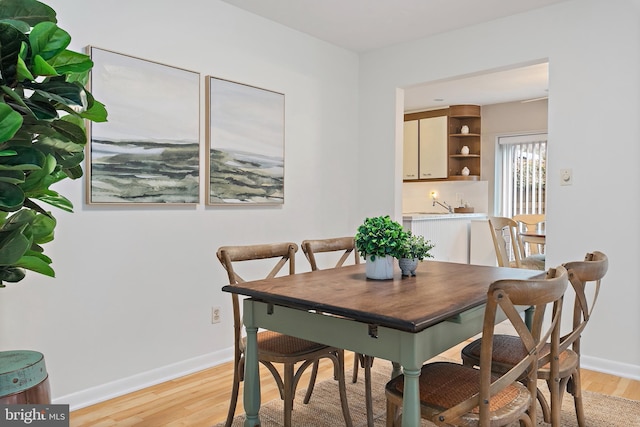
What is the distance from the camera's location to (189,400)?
276 cm

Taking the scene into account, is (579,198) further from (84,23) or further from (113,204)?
(84,23)

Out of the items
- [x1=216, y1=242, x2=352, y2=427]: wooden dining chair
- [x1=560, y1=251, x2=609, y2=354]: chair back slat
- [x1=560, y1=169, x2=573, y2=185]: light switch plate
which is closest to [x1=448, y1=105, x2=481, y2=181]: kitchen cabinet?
[x1=560, y1=169, x2=573, y2=185]: light switch plate

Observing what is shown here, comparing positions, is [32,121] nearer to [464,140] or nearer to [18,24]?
[18,24]

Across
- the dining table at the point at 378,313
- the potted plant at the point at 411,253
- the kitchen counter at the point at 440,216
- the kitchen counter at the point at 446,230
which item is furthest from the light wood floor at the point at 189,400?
the kitchen counter at the point at 446,230

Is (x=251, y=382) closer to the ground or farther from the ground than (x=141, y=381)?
farther from the ground

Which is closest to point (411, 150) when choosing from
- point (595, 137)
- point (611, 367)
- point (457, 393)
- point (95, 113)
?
point (595, 137)

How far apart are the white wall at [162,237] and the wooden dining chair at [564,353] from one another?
1.85m

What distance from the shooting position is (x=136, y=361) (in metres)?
2.93

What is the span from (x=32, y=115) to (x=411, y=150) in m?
6.54

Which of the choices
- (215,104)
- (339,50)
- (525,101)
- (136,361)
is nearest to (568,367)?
(136,361)

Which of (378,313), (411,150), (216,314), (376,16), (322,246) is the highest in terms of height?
(376,16)

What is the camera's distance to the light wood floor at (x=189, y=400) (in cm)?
250

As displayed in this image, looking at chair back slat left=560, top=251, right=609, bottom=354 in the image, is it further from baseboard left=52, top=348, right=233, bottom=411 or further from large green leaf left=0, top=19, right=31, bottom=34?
baseboard left=52, top=348, right=233, bottom=411

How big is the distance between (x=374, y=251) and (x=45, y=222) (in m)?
1.28
